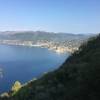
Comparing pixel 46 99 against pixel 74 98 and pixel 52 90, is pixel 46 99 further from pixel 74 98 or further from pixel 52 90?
pixel 74 98

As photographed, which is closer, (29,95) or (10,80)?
(29,95)

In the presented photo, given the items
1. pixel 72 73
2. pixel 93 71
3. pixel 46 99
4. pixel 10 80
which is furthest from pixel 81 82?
pixel 10 80

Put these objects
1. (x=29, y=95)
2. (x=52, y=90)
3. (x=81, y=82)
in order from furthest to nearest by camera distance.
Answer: (x=29, y=95)
(x=52, y=90)
(x=81, y=82)

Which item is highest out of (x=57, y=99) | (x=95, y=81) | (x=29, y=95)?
(x=95, y=81)

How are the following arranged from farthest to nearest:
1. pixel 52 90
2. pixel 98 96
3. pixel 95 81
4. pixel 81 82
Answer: pixel 52 90 → pixel 81 82 → pixel 95 81 → pixel 98 96

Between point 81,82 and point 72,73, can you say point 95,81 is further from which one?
point 72,73

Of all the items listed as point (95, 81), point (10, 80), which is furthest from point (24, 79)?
point (95, 81)

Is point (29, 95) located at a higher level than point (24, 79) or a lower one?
higher

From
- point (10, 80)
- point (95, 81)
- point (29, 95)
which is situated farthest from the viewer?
point (10, 80)

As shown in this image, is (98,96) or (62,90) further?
(62,90)
